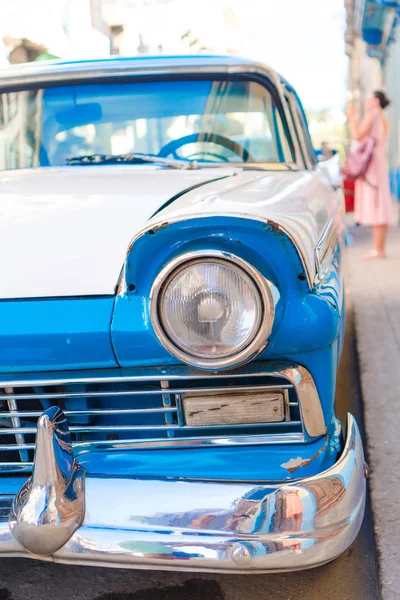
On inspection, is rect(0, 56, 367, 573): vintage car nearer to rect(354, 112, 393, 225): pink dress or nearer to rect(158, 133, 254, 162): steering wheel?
rect(158, 133, 254, 162): steering wheel

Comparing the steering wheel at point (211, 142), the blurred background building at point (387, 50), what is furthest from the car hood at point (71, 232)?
the blurred background building at point (387, 50)

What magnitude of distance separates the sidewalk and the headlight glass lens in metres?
0.75

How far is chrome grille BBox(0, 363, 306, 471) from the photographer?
141 centimetres

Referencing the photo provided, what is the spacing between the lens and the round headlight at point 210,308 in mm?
1327

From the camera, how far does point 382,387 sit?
284cm

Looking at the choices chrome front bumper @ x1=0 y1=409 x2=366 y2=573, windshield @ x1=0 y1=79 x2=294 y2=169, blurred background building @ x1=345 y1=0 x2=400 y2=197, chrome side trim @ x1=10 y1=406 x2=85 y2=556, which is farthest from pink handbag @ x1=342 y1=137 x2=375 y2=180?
blurred background building @ x1=345 y1=0 x2=400 y2=197

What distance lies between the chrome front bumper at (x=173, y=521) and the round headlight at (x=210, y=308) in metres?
0.27

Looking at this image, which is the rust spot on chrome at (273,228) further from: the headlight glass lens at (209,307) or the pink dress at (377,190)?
the pink dress at (377,190)

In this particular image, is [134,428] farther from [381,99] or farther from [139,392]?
[381,99]

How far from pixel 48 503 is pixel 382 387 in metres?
1.85

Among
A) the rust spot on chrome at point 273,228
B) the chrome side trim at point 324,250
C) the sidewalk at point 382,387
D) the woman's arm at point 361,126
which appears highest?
the rust spot on chrome at point 273,228

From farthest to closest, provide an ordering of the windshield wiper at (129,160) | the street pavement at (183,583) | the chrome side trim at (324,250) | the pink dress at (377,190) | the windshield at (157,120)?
the pink dress at (377,190) < the windshield at (157,120) < the windshield wiper at (129,160) < the street pavement at (183,583) < the chrome side trim at (324,250)

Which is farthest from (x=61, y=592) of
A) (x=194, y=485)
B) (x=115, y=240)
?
(x=115, y=240)

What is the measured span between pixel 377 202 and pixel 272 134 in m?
3.42
